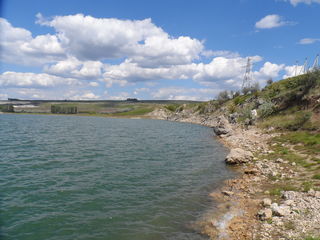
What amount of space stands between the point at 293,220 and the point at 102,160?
24.8 metres

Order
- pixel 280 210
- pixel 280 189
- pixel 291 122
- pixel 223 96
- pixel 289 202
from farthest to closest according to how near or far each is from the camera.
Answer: pixel 223 96
pixel 291 122
pixel 280 189
pixel 289 202
pixel 280 210

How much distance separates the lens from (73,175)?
77.6 ft

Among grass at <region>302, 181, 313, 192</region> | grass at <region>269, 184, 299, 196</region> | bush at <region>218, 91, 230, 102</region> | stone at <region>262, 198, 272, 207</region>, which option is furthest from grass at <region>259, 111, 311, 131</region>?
bush at <region>218, 91, 230, 102</region>

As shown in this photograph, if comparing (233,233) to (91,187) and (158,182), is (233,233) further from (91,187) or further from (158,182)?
(91,187)

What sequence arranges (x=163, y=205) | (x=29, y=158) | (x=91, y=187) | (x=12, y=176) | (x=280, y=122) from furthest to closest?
1. (x=280, y=122)
2. (x=29, y=158)
3. (x=12, y=176)
4. (x=91, y=187)
5. (x=163, y=205)

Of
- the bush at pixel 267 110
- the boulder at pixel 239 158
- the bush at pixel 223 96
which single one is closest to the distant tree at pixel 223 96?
the bush at pixel 223 96

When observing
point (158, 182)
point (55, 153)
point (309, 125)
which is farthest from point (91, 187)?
point (309, 125)

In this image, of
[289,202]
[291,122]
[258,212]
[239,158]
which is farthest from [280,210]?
[291,122]

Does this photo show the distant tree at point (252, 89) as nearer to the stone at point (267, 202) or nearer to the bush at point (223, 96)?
the bush at point (223, 96)

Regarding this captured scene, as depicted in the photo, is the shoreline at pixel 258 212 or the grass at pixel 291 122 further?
the grass at pixel 291 122

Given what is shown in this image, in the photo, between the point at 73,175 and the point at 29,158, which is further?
the point at 29,158

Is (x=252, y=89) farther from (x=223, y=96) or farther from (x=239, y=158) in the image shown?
(x=239, y=158)

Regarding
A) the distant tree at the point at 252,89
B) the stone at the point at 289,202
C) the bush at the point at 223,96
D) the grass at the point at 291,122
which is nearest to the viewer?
the stone at the point at 289,202

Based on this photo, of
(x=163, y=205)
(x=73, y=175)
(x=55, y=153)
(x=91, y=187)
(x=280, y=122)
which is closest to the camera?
(x=163, y=205)
